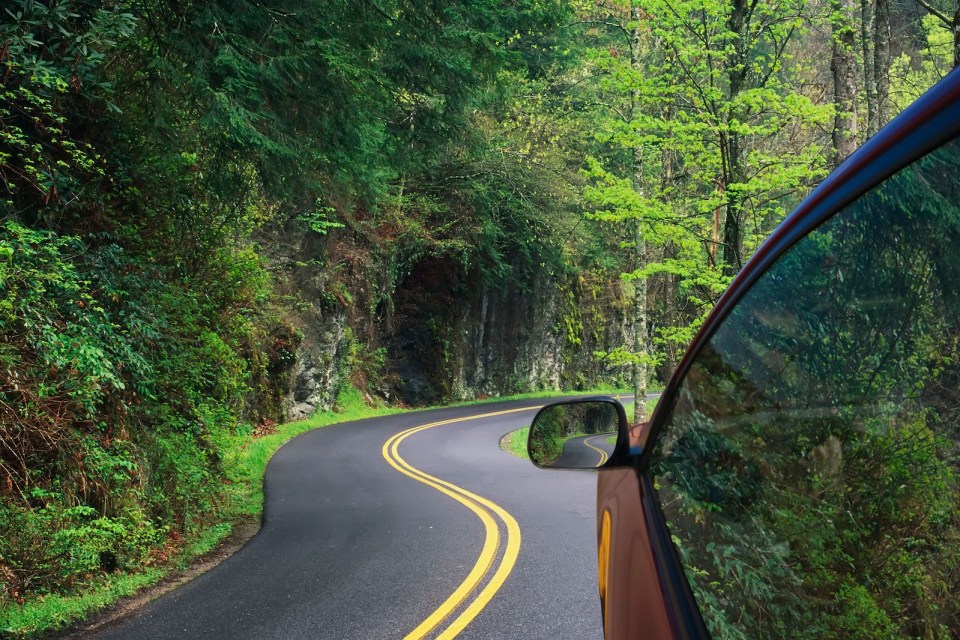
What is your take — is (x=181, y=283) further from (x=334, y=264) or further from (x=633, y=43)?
(x=334, y=264)

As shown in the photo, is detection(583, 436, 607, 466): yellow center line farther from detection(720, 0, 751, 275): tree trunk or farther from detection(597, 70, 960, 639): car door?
detection(720, 0, 751, 275): tree trunk

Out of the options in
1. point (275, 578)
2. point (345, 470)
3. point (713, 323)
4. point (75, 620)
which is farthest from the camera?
point (345, 470)

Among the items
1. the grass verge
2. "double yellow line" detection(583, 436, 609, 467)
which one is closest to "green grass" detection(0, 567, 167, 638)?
the grass verge

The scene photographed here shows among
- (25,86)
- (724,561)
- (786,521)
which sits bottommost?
(724,561)

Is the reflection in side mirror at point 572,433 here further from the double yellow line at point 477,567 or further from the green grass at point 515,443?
the green grass at point 515,443

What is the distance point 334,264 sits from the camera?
85.7 ft

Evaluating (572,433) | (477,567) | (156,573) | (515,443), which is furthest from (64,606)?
(515,443)

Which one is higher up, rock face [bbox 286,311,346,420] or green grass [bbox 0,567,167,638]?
rock face [bbox 286,311,346,420]

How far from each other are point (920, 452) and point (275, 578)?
6651 millimetres

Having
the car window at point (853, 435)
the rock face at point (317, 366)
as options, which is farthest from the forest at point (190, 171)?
the rock face at point (317, 366)

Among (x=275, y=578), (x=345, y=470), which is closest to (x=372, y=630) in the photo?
(x=275, y=578)

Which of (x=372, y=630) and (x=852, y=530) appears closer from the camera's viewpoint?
(x=852, y=530)

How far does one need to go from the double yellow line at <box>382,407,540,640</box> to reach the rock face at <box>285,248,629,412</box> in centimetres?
1333

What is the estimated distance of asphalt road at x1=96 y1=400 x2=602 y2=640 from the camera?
5.33m
